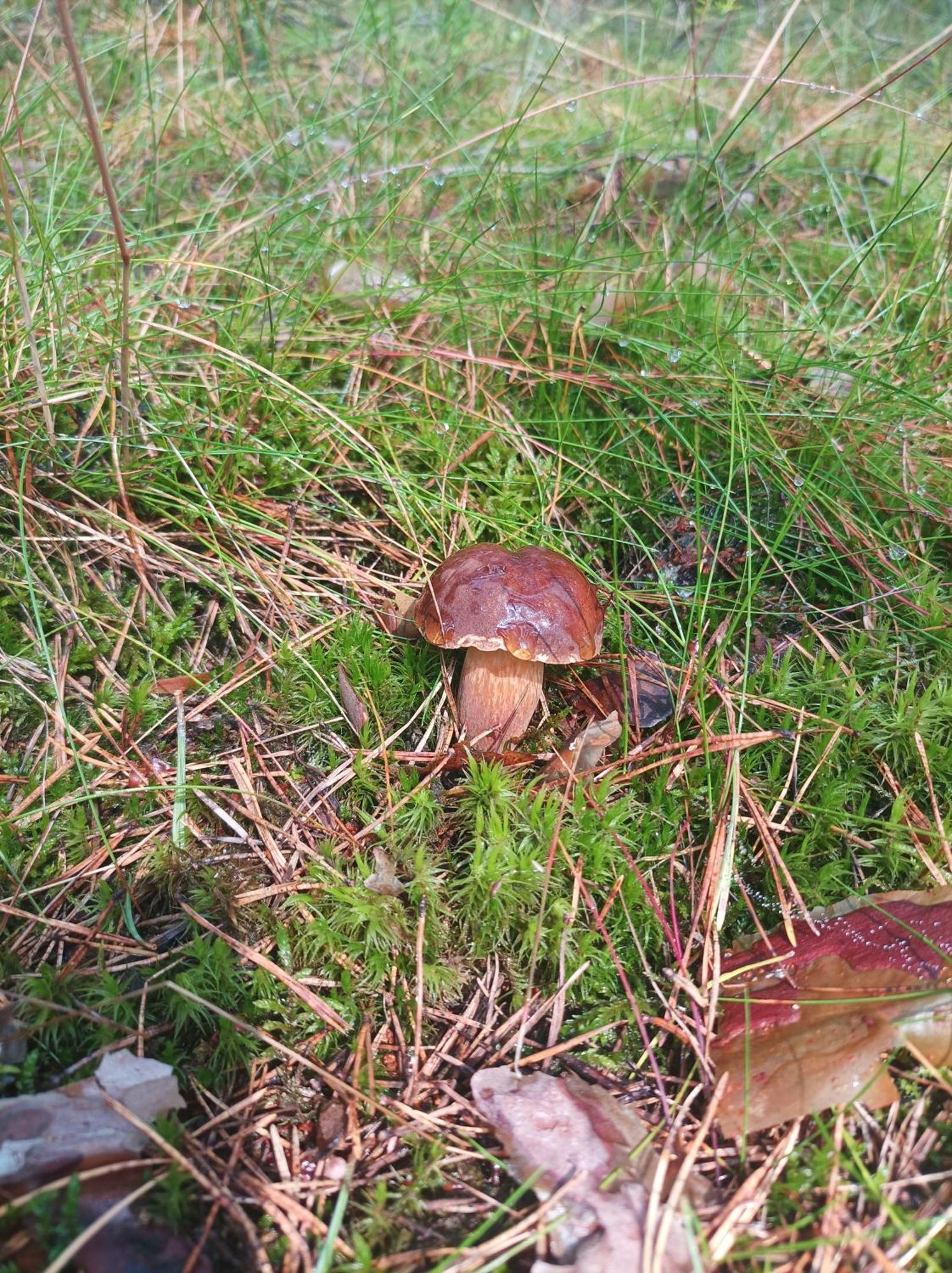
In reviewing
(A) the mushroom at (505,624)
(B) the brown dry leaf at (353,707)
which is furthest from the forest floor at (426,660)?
(A) the mushroom at (505,624)

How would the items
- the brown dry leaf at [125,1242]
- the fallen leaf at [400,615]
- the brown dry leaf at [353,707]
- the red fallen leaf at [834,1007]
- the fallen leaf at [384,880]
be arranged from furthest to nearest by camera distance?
the fallen leaf at [400,615], the brown dry leaf at [353,707], the fallen leaf at [384,880], the red fallen leaf at [834,1007], the brown dry leaf at [125,1242]

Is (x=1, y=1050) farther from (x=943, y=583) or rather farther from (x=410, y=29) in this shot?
(x=410, y=29)

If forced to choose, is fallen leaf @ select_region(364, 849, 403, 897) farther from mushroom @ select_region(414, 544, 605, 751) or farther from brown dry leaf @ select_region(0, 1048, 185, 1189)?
brown dry leaf @ select_region(0, 1048, 185, 1189)

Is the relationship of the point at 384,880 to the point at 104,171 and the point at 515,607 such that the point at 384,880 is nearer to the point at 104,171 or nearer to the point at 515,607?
the point at 515,607

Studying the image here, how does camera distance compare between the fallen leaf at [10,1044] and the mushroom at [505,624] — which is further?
the mushroom at [505,624]

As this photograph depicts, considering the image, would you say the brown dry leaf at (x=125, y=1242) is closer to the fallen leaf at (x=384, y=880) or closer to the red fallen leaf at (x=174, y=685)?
the fallen leaf at (x=384, y=880)

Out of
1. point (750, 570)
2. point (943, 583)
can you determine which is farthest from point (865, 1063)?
point (943, 583)
